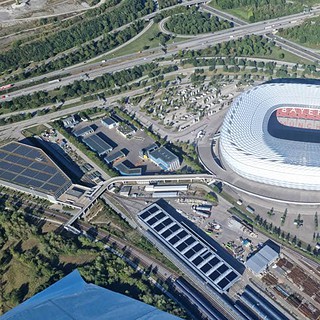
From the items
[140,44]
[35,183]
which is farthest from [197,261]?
[140,44]

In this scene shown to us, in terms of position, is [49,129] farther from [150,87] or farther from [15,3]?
[15,3]

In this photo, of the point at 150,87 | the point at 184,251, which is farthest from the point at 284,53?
the point at 184,251

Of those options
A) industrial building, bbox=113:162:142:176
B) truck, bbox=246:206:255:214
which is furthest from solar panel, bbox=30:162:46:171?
truck, bbox=246:206:255:214

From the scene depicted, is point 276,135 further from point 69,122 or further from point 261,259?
point 69,122

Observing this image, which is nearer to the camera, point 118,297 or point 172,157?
point 118,297

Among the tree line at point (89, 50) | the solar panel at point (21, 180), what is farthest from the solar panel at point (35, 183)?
the tree line at point (89, 50)

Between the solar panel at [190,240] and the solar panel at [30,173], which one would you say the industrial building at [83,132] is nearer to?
the solar panel at [30,173]
